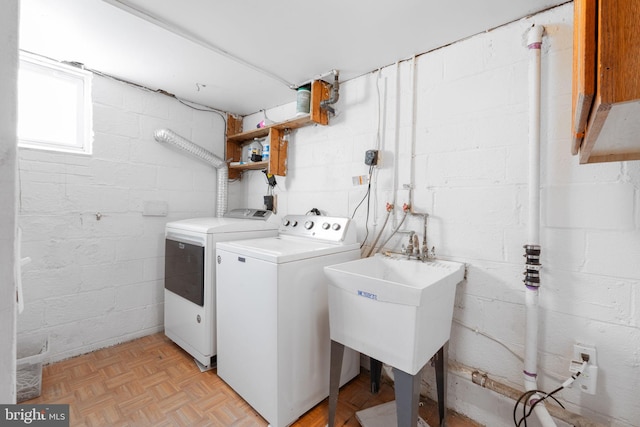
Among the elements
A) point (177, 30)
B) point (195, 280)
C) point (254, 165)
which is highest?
point (177, 30)

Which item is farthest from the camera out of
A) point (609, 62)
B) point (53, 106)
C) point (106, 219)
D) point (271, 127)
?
point (271, 127)

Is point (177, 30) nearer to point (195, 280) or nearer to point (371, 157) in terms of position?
point (371, 157)

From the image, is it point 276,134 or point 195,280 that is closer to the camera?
point 195,280

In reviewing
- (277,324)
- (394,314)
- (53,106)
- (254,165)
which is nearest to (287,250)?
(277,324)

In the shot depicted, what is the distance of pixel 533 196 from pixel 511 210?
0.12 meters

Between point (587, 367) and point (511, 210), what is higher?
point (511, 210)

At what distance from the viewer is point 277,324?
4.43 feet

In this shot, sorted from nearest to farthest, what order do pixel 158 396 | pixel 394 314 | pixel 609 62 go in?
pixel 609 62
pixel 394 314
pixel 158 396

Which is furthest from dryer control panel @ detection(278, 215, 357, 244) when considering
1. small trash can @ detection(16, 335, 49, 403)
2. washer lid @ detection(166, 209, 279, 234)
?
small trash can @ detection(16, 335, 49, 403)

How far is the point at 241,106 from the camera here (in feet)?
8.72

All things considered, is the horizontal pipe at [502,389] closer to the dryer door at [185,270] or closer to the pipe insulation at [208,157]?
the dryer door at [185,270]

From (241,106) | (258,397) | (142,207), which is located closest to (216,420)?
(258,397)

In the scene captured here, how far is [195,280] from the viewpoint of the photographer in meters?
1.90

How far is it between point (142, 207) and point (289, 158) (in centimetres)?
131
